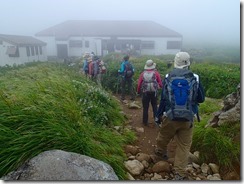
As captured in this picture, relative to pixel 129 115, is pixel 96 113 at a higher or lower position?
higher

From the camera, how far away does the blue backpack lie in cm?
301

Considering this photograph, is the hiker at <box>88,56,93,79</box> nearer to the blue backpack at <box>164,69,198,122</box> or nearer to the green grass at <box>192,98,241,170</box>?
the green grass at <box>192,98,241,170</box>

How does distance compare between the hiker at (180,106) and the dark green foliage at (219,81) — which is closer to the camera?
the hiker at (180,106)

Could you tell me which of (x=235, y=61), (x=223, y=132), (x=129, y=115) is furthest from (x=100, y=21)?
(x=223, y=132)

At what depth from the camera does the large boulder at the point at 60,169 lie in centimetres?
259

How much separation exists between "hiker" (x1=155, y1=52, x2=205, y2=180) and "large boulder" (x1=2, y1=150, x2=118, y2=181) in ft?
3.51

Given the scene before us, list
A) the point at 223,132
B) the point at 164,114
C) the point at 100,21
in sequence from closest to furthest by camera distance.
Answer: the point at 164,114
the point at 223,132
the point at 100,21

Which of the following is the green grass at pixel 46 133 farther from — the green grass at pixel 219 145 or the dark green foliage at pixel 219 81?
the dark green foliage at pixel 219 81

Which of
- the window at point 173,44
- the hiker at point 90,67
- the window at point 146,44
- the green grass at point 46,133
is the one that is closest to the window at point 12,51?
the hiker at point 90,67

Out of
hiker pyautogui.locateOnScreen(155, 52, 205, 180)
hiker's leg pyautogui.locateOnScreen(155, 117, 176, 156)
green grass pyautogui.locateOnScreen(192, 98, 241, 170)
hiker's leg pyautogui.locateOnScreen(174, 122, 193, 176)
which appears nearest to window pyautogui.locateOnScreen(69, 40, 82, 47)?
green grass pyautogui.locateOnScreen(192, 98, 241, 170)

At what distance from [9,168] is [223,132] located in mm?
3249

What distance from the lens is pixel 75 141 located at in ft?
10.2

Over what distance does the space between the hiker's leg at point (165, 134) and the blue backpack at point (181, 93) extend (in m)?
0.23

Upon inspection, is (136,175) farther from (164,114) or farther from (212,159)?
(212,159)
